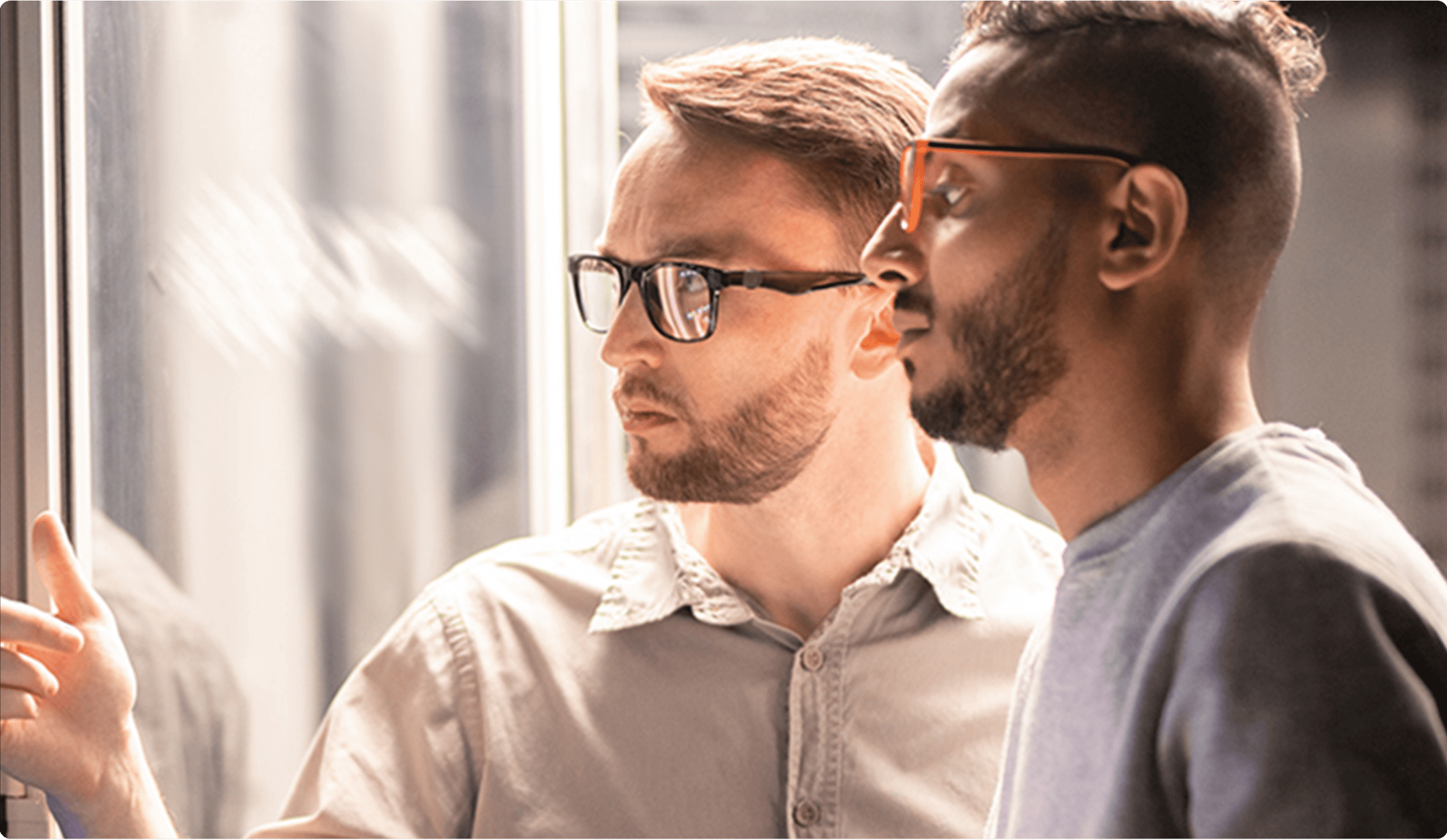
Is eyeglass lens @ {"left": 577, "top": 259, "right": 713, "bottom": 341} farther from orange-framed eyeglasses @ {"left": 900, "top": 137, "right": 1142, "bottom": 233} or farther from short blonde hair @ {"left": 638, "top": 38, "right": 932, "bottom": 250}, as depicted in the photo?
orange-framed eyeglasses @ {"left": 900, "top": 137, "right": 1142, "bottom": 233}

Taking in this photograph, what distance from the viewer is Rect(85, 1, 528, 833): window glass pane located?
5.89ft

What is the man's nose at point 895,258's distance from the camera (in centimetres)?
96

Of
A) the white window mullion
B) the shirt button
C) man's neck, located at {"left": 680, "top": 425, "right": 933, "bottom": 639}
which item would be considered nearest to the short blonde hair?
man's neck, located at {"left": 680, "top": 425, "right": 933, "bottom": 639}

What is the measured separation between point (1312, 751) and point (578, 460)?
1492 millimetres

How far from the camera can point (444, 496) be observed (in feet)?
6.41

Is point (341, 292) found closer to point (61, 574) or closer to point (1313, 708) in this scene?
point (61, 574)

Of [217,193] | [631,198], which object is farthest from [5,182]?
[631,198]

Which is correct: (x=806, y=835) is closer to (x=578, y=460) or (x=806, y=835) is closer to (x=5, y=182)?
(x=578, y=460)

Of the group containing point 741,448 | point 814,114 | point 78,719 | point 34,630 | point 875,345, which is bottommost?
point 78,719

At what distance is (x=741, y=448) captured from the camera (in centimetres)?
143

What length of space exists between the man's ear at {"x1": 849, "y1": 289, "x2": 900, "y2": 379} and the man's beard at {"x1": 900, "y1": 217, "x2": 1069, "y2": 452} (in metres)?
0.55

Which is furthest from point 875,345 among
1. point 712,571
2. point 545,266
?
point 545,266

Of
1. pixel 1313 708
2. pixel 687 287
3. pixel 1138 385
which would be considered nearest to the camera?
pixel 1313 708

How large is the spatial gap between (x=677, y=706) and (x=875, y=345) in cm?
46
